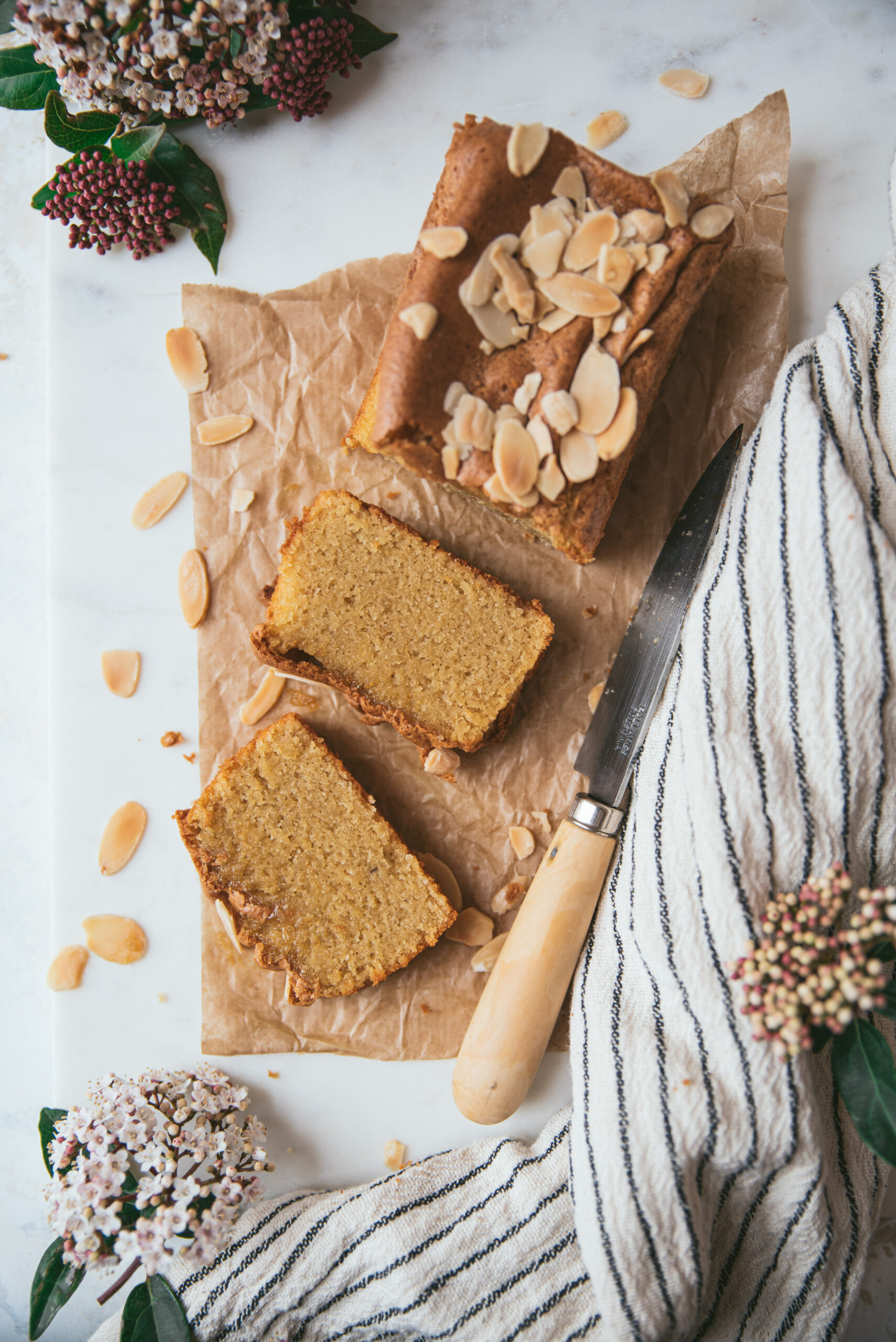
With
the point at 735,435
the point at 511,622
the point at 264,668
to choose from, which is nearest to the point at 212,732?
the point at 264,668

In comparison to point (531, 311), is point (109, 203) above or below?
above

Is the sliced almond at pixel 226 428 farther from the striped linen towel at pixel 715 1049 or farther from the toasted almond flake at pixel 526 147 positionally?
the striped linen towel at pixel 715 1049

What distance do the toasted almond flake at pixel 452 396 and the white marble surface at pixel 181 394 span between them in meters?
0.84

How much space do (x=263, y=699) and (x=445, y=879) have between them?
0.79 meters

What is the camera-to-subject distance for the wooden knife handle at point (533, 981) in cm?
228

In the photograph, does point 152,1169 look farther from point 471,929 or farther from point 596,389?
point 596,389

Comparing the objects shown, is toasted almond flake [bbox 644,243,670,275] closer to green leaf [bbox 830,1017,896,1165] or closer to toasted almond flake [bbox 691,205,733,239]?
toasted almond flake [bbox 691,205,733,239]

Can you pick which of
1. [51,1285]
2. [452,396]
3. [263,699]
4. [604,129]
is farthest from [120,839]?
[604,129]

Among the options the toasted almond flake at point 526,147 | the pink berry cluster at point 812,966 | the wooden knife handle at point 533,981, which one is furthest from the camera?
the wooden knife handle at point 533,981

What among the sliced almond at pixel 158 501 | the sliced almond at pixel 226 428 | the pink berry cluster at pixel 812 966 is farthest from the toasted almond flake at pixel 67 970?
the pink berry cluster at pixel 812 966

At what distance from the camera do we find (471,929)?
2.52 metres

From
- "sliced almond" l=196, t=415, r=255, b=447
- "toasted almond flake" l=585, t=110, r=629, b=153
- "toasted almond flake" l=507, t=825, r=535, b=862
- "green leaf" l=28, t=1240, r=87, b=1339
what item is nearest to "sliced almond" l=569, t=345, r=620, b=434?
"toasted almond flake" l=585, t=110, r=629, b=153

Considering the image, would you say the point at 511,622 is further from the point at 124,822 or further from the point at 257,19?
the point at 257,19

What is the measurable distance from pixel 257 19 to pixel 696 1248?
3459 mm
